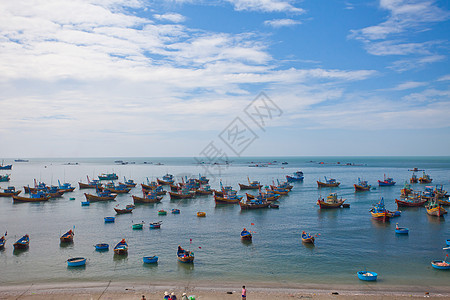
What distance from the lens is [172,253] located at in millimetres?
34688

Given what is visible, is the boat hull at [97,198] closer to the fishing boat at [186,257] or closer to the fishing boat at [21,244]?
the fishing boat at [21,244]

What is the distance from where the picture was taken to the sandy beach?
24188mm

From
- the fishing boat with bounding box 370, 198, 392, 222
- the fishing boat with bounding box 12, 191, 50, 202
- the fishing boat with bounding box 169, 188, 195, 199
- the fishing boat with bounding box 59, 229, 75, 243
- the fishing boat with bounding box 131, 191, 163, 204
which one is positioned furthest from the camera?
the fishing boat with bounding box 169, 188, 195, 199

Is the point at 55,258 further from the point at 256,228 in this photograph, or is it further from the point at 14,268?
the point at 256,228

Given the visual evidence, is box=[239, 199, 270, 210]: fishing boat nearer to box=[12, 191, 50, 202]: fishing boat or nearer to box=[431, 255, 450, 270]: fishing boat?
box=[431, 255, 450, 270]: fishing boat

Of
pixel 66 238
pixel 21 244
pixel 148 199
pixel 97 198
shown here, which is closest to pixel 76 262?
pixel 66 238

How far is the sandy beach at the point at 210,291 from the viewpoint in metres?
24.2

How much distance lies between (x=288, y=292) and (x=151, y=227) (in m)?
26.3

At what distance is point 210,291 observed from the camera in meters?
25.3

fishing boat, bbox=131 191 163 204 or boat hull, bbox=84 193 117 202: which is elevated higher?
fishing boat, bbox=131 191 163 204

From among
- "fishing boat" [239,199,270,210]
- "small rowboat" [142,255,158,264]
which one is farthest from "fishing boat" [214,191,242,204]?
"small rowboat" [142,255,158,264]

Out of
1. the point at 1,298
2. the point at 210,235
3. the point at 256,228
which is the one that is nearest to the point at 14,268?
the point at 1,298

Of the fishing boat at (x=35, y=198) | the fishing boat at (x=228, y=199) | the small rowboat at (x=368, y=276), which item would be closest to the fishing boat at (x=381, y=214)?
the small rowboat at (x=368, y=276)

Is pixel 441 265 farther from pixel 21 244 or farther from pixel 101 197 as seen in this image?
pixel 101 197
